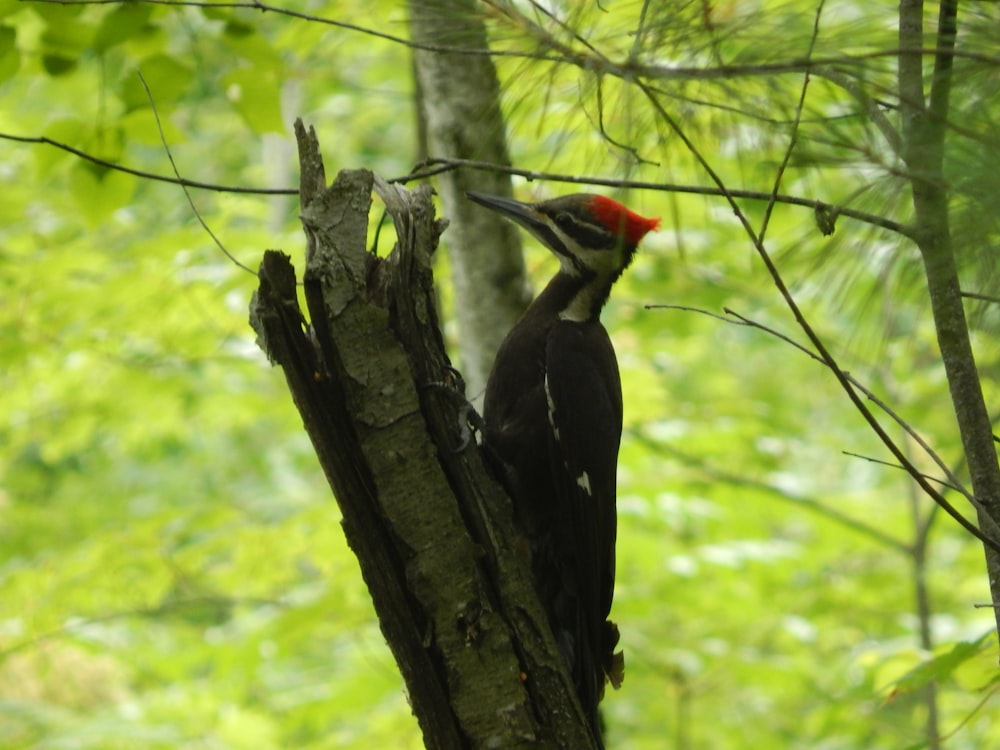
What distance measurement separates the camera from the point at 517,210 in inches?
112

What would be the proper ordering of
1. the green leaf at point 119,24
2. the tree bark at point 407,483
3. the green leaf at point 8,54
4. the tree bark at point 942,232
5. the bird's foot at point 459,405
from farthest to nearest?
the green leaf at point 119,24
the green leaf at point 8,54
the bird's foot at point 459,405
the tree bark at point 407,483
the tree bark at point 942,232

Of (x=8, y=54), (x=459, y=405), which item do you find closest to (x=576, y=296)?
(x=459, y=405)

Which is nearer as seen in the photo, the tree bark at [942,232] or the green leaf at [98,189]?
the tree bark at [942,232]

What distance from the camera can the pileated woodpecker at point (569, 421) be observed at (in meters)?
2.63

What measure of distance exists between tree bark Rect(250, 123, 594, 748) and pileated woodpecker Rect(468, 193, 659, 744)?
0.45 m

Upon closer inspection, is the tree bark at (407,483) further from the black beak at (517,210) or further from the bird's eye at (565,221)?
the bird's eye at (565,221)

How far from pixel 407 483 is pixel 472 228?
5.02 feet

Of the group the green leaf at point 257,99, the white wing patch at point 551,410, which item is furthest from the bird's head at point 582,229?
the green leaf at point 257,99

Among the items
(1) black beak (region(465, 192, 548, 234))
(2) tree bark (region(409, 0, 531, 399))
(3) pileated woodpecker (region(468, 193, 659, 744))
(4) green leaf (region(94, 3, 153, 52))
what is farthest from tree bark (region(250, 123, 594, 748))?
(2) tree bark (region(409, 0, 531, 399))

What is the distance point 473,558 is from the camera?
2.08 metres

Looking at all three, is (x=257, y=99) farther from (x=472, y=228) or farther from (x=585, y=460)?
(x=585, y=460)

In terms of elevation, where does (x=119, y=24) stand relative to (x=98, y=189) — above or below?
above

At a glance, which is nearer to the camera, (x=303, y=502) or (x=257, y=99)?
(x=257, y=99)

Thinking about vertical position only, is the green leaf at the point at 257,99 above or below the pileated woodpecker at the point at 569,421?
above
